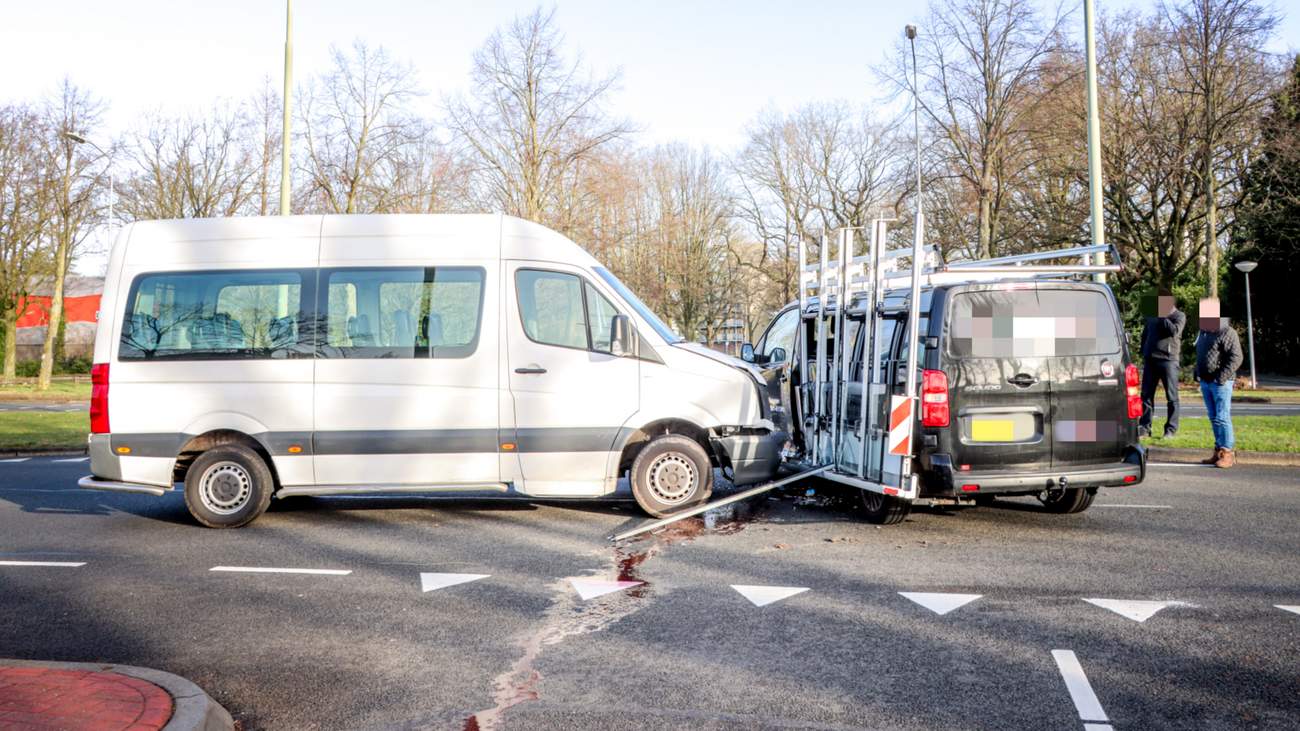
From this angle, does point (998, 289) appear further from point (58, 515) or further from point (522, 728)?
point (58, 515)

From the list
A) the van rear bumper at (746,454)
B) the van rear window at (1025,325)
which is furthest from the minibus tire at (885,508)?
the van rear window at (1025,325)

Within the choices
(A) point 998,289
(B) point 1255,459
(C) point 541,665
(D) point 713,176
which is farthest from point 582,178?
(C) point 541,665

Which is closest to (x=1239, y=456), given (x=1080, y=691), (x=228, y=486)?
(x=1080, y=691)

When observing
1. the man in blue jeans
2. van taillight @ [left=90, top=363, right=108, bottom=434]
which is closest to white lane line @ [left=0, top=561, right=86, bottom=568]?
van taillight @ [left=90, top=363, right=108, bottom=434]

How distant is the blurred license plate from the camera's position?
740cm

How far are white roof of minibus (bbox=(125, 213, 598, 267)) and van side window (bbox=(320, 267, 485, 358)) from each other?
294mm

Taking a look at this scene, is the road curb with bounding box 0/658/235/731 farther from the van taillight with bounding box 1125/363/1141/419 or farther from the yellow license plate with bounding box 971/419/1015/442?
the van taillight with bounding box 1125/363/1141/419

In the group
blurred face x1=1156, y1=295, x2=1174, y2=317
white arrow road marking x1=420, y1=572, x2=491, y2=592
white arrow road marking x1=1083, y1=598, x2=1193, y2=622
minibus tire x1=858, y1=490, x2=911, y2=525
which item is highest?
blurred face x1=1156, y1=295, x2=1174, y2=317

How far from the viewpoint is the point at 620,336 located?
834 centimetres

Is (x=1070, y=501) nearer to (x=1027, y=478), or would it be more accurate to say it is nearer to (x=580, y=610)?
(x=1027, y=478)

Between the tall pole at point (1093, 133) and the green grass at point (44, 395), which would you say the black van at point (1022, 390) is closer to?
the tall pole at point (1093, 133)

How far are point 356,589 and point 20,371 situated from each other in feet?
152

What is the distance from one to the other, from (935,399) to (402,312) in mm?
4347

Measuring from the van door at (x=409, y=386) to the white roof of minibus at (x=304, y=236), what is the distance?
1.29 feet
